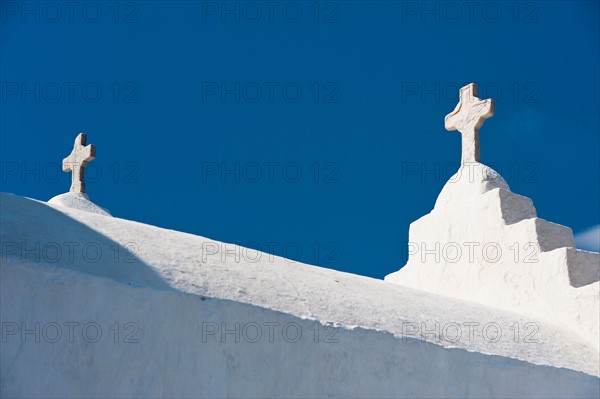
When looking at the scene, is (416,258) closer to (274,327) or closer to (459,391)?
(459,391)

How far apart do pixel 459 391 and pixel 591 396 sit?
134 cm

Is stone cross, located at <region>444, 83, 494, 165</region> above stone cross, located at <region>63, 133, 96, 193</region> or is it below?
above

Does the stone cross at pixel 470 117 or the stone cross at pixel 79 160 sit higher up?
the stone cross at pixel 470 117

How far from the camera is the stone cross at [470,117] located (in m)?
8.80

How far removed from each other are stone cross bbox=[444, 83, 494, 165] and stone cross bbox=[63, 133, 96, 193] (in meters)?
4.69

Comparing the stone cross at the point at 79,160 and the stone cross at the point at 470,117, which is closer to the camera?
the stone cross at the point at 470,117

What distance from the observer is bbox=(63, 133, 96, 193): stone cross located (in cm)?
1003

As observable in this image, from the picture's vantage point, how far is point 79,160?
33.2ft

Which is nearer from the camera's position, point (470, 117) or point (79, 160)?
point (470, 117)

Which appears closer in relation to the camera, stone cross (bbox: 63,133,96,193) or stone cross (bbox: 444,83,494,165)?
stone cross (bbox: 444,83,494,165)

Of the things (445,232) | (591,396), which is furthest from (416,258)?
(591,396)

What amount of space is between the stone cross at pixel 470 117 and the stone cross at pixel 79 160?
469 cm

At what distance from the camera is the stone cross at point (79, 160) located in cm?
1003

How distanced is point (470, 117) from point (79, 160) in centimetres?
512
